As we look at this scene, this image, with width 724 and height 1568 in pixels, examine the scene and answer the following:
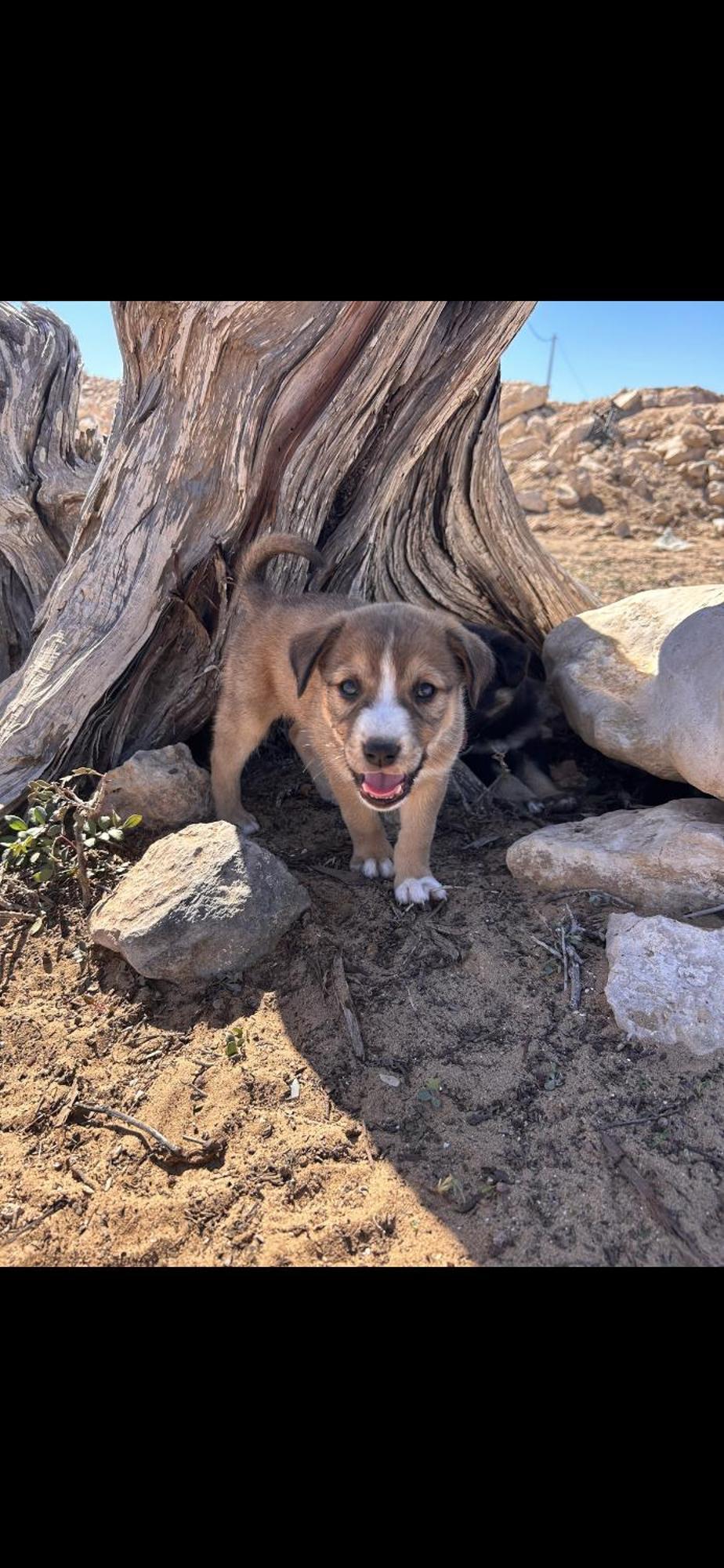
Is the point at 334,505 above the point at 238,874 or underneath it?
above

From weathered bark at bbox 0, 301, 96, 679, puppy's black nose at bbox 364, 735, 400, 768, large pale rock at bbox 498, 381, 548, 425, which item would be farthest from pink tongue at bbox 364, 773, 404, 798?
large pale rock at bbox 498, 381, 548, 425

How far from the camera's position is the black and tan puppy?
5504 millimetres

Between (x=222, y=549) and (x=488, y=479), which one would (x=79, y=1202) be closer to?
(x=222, y=549)

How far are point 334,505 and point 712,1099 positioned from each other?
149 inches

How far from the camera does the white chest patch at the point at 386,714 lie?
11.1 feet

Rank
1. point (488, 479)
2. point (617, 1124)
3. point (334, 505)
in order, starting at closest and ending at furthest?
point (617, 1124), point (334, 505), point (488, 479)

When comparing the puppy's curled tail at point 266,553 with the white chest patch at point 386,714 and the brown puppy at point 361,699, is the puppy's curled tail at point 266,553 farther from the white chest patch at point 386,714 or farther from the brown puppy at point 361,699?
the white chest patch at point 386,714

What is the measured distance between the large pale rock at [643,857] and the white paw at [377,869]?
1.86 feet

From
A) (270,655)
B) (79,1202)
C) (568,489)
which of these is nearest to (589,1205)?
(79,1202)

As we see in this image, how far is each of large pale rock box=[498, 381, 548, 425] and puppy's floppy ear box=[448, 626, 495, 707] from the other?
56.3 feet

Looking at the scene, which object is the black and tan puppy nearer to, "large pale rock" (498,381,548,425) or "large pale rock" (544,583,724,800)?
"large pale rock" (544,583,724,800)

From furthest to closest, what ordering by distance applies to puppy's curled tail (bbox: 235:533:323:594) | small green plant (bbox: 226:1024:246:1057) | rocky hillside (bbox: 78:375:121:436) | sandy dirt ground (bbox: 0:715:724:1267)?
rocky hillside (bbox: 78:375:121:436) < puppy's curled tail (bbox: 235:533:323:594) < small green plant (bbox: 226:1024:246:1057) < sandy dirt ground (bbox: 0:715:724:1267)

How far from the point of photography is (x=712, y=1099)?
286 cm
